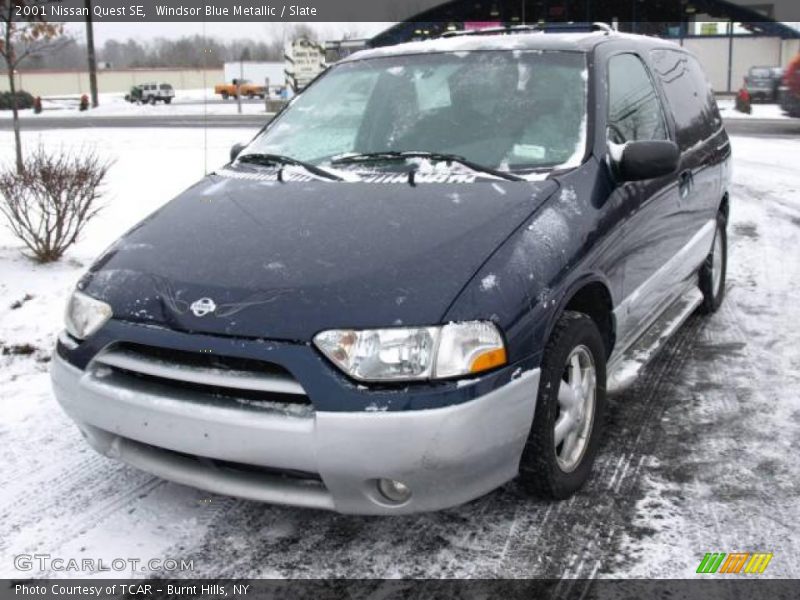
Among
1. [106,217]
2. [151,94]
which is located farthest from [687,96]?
[151,94]

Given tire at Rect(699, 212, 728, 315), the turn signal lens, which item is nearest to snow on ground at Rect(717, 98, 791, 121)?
tire at Rect(699, 212, 728, 315)

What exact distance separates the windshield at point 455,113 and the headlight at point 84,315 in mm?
1333

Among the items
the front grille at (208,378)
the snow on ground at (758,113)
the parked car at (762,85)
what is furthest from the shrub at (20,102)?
the front grille at (208,378)

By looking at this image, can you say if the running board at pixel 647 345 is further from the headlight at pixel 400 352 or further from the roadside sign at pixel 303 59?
the roadside sign at pixel 303 59

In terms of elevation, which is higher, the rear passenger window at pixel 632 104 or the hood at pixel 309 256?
the rear passenger window at pixel 632 104

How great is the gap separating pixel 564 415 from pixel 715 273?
3.06 m

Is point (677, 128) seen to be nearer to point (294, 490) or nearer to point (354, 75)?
point (354, 75)

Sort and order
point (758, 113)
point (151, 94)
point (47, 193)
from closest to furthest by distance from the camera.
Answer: point (47, 193) → point (758, 113) → point (151, 94)

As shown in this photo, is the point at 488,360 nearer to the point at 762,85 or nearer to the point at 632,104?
the point at 632,104

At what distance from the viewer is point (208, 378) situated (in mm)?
2605

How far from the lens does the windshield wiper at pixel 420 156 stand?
342cm

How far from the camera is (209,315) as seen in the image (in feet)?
8.73

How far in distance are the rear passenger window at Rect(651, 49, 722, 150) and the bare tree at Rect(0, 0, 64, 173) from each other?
6615 mm

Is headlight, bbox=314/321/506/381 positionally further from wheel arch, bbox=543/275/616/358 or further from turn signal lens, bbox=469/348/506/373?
wheel arch, bbox=543/275/616/358
